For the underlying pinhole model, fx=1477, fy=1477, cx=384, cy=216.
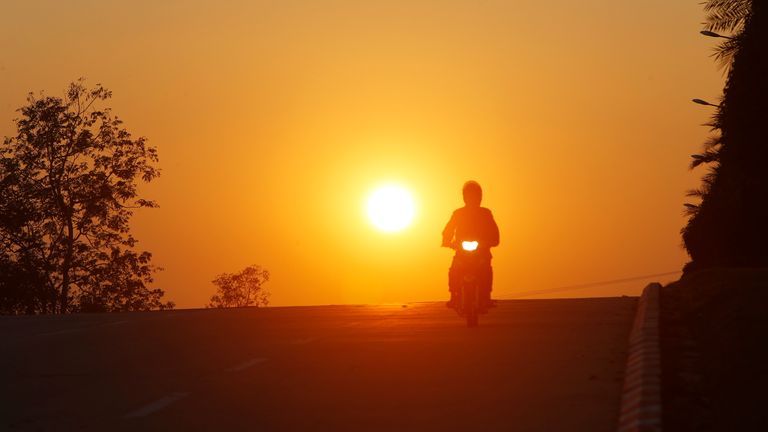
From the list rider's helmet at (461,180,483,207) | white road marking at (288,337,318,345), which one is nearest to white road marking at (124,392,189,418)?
white road marking at (288,337,318,345)

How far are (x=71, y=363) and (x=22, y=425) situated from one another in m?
4.50

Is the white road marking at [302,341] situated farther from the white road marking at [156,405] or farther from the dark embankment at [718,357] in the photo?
the white road marking at [156,405]

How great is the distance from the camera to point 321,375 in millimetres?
12711

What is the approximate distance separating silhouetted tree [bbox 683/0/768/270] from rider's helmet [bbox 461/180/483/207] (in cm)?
2626

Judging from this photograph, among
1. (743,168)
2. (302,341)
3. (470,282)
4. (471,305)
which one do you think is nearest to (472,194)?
(470,282)

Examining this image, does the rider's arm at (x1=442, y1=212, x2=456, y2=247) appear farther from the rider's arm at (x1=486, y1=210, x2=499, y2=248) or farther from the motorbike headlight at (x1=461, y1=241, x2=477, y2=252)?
the rider's arm at (x1=486, y1=210, x2=499, y2=248)

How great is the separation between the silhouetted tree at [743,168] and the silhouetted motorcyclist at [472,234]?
26.5 metres

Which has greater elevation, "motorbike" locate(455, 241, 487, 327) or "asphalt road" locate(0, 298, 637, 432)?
"motorbike" locate(455, 241, 487, 327)

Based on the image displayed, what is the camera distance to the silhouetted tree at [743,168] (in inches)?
1796

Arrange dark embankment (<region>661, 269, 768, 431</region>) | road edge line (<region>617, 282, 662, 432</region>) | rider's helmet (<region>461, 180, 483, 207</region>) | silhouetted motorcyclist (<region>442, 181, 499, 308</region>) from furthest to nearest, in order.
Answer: rider's helmet (<region>461, 180, 483, 207</region>), silhouetted motorcyclist (<region>442, 181, 499, 308</region>), dark embankment (<region>661, 269, 768, 431</region>), road edge line (<region>617, 282, 662, 432</region>)

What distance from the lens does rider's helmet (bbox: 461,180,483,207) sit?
2044 centimetres

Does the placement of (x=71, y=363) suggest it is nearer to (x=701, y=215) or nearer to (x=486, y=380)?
(x=486, y=380)

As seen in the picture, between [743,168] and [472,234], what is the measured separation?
29.4m

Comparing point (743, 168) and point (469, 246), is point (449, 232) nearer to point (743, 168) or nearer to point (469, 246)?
point (469, 246)
